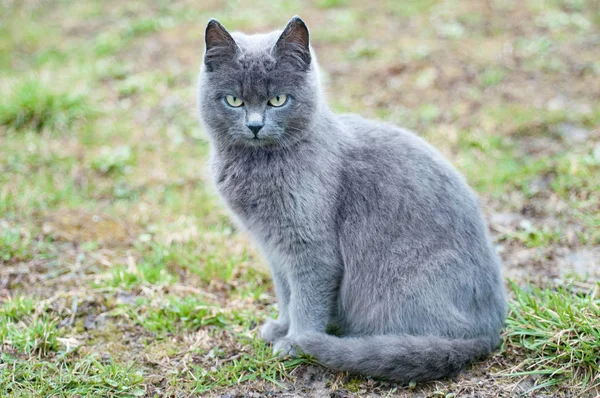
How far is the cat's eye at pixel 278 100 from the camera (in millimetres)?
2590

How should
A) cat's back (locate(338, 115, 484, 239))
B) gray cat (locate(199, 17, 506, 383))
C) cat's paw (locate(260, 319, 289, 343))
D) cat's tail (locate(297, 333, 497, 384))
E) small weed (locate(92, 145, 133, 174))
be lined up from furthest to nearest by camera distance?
small weed (locate(92, 145, 133, 174)) < cat's paw (locate(260, 319, 289, 343)) < cat's back (locate(338, 115, 484, 239)) < gray cat (locate(199, 17, 506, 383)) < cat's tail (locate(297, 333, 497, 384))

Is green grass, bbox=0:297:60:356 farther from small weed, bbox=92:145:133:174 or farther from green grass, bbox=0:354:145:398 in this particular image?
small weed, bbox=92:145:133:174

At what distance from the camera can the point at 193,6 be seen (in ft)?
24.4

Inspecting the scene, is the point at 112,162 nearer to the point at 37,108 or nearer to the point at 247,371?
the point at 37,108

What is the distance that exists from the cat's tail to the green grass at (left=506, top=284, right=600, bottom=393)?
0.99ft

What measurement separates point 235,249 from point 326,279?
1.13 m

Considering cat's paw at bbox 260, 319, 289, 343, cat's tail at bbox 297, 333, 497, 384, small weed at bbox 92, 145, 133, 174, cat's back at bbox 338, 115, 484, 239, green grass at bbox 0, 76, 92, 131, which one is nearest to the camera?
cat's tail at bbox 297, 333, 497, 384

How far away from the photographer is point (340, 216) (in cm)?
274

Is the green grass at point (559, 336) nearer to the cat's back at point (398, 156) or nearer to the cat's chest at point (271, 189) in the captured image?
the cat's back at point (398, 156)

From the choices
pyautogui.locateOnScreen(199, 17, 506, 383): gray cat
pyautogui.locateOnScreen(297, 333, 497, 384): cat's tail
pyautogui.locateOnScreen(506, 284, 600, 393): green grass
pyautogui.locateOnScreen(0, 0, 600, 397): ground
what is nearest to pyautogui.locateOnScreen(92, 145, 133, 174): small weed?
pyautogui.locateOnScreen(0, 0, 600, 397): ground

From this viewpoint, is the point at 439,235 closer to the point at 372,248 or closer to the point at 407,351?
the point at 372,248

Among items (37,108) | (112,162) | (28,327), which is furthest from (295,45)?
(37,108)

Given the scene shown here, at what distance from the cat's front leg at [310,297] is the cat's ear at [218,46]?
1001mm

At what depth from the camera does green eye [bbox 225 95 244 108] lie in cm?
259
